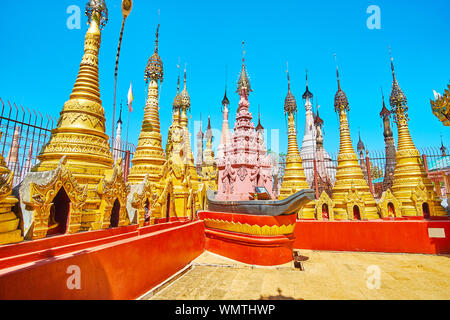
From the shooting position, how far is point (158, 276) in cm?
694

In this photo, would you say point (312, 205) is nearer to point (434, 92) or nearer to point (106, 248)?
point (434, 92)

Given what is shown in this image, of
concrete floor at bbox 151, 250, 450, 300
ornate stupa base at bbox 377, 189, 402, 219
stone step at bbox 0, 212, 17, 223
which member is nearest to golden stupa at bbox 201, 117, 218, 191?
ornate stupa base at bbox 377, 189, 402, 219

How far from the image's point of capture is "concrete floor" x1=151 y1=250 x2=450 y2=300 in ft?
19.4

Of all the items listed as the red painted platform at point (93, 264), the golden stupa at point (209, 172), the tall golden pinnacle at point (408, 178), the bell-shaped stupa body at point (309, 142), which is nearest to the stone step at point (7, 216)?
the red painted platform at point (93, 264)

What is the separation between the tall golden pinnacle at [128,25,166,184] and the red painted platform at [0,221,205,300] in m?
4.71

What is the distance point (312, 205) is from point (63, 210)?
13.1 meters

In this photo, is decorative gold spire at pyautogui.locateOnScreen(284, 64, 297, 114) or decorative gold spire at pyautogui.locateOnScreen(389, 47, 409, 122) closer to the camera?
decorative gold spire at pyautogui.locateOnScreen(389, 47, 409, 122)

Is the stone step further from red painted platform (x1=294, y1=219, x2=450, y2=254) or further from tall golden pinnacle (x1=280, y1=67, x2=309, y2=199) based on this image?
tall golden pinnacle (x1=280, y1=67, x2=309, y2=199)

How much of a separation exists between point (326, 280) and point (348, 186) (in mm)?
8947

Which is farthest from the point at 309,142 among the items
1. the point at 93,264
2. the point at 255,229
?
the point at 93,264

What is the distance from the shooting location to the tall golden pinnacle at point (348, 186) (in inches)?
514

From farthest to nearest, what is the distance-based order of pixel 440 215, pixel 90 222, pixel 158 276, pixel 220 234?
pixel 440 215 → pixel 220 234 → pixel 158 276 → pixel 90 222
